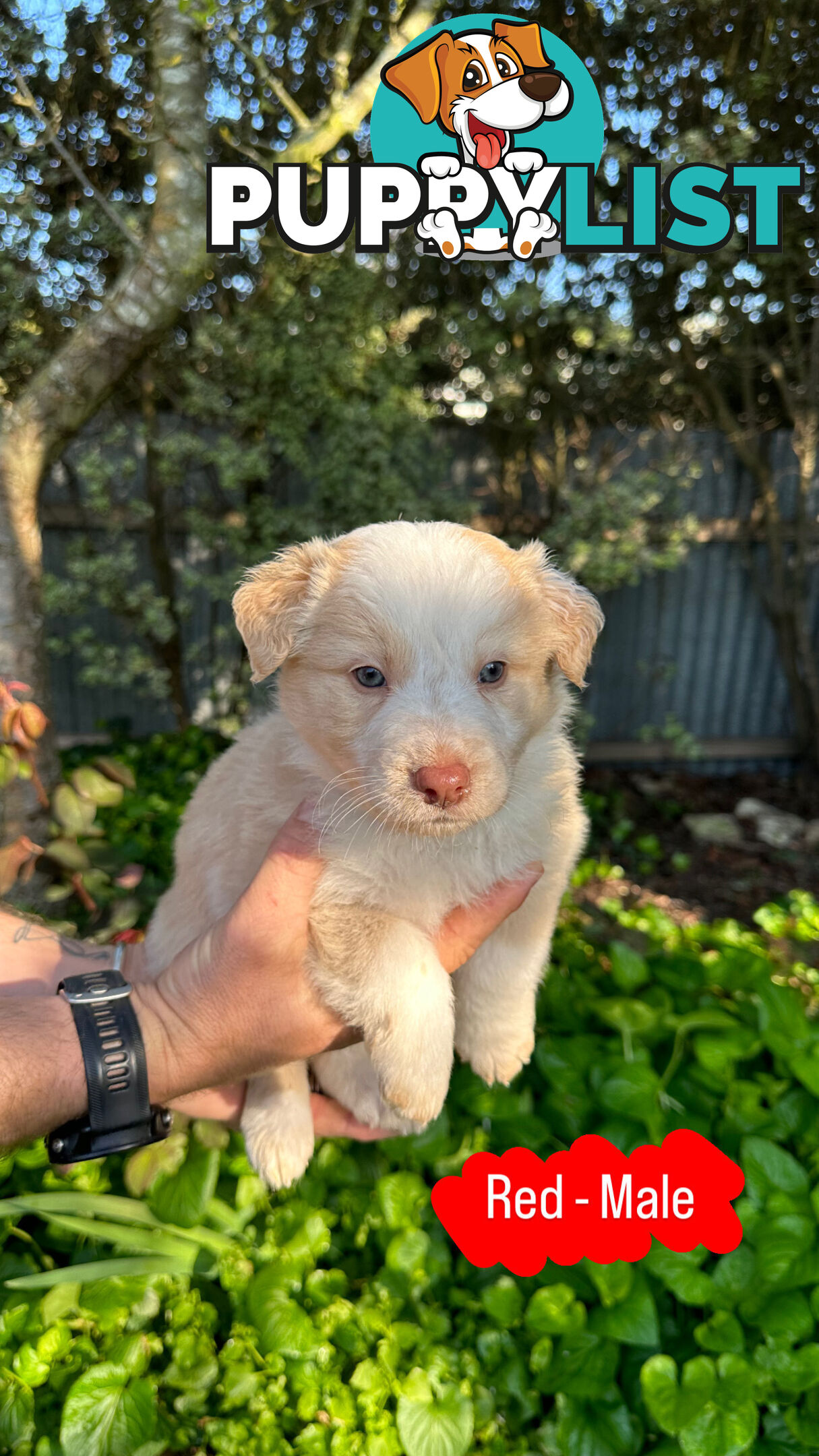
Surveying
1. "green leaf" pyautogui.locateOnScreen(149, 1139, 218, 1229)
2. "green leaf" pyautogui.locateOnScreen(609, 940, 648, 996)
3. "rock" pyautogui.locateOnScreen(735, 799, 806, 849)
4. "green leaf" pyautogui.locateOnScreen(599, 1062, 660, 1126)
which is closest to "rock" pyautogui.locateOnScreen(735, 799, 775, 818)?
"rock" pyautogui.locateOnScreen(735, 799, 806, 849)

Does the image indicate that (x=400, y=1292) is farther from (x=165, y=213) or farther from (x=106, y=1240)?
(x=165, y=213)

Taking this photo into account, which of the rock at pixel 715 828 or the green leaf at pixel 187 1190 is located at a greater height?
the rock at pixel 715 828

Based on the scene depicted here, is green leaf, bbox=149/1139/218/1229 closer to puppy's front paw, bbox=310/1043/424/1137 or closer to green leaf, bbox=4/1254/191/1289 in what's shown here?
green leaf, bbox=4/1254/191/1289

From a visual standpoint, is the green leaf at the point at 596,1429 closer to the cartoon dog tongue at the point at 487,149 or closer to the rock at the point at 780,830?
the cartoon dog tongue at the point at 487,149

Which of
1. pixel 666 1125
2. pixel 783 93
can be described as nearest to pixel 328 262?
pixel 783 93

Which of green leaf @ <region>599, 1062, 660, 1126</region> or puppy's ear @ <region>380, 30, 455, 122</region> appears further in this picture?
puppy's ear @ <region>380, 30, 455, 122</region>

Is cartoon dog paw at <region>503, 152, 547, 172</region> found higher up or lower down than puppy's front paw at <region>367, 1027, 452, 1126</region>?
higher up

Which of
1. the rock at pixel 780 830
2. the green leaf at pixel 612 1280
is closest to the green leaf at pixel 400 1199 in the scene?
the green leaf at pixel 612 1280
